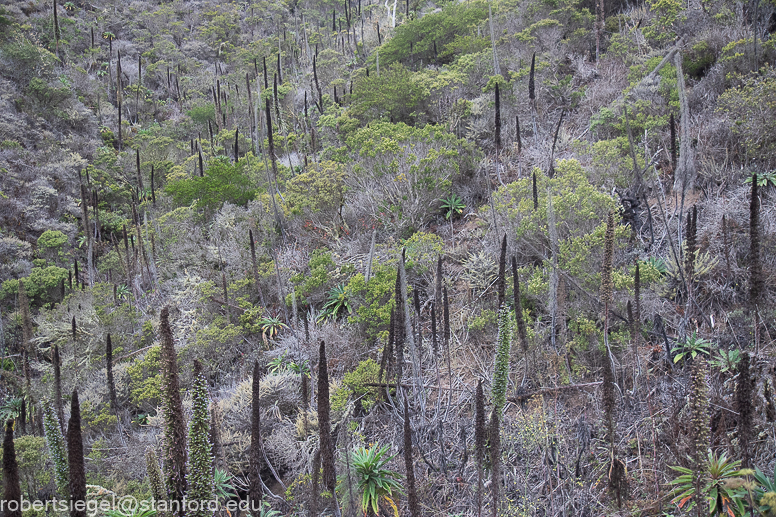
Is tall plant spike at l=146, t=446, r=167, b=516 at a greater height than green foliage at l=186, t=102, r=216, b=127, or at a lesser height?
lesser

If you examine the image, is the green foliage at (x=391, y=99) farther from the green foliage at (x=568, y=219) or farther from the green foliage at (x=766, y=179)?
the green foliage at (x=766, y=179)

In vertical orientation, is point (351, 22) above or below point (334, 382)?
above

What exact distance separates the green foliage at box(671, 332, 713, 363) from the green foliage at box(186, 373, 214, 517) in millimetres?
5475

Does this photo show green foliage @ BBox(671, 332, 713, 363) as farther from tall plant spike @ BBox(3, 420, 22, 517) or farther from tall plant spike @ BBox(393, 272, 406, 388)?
tall plant spike @ BBox(3, 420, 22, 517)

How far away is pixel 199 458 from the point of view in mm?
3916

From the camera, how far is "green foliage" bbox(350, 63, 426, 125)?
47.4 ft

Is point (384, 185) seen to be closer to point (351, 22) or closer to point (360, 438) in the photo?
point (360, 438)

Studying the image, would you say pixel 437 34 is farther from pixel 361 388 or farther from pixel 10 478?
pixel 10 478

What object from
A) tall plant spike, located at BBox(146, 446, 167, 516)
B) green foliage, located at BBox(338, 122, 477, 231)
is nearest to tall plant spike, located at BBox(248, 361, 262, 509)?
tall plant spike, located at BBox(146, 446, 167, 516)

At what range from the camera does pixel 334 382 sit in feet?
26.7

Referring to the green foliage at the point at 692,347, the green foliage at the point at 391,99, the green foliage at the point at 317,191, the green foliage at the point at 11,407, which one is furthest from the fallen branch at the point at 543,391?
the green foliage at the point at 11,407

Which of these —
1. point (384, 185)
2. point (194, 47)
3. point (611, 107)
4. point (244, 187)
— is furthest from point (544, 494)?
point (194, 47)

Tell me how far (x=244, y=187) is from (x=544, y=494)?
1289 centimetres

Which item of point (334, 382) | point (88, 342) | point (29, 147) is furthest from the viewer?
point (29, 147)
